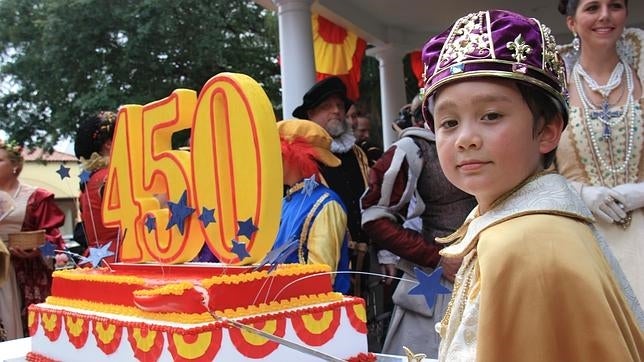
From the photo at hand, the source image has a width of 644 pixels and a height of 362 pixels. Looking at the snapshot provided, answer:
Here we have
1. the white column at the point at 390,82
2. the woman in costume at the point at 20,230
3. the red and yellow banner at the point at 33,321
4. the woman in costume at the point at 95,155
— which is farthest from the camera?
the white column at the point at 390,82

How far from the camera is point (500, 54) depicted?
113 centimetres

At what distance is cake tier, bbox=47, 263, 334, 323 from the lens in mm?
2012

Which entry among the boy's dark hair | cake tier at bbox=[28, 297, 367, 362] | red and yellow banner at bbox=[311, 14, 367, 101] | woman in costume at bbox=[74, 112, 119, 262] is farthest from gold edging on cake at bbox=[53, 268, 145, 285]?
red and yellow banner at bbox=[311, 14, 367, 101]

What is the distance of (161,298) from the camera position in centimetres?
204

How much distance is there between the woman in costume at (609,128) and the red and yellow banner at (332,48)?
15.0ft

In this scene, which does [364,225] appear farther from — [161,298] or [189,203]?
[161,298]

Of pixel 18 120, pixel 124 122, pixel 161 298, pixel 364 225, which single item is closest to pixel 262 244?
pixel 161 298

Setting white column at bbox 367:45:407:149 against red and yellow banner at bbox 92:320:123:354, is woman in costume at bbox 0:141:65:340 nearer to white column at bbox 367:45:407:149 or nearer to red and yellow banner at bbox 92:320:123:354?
red and yellow banner at bbox 92:320:123:354

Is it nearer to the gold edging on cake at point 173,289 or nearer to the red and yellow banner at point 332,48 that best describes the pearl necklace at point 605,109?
the gold edging on cake at point 173,289

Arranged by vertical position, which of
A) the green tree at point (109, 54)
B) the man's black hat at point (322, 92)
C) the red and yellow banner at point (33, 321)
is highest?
the green tree at point (109, 54)

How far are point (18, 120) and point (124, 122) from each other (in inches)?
573

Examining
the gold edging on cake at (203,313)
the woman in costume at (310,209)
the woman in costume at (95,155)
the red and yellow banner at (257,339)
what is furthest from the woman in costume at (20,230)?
the red and yellow banner at (257,339)

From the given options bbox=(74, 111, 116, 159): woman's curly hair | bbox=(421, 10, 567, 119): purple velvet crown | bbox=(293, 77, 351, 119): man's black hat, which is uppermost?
bbox=(293, 77, 351, 119): man's black hat

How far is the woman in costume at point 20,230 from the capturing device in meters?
4.70
